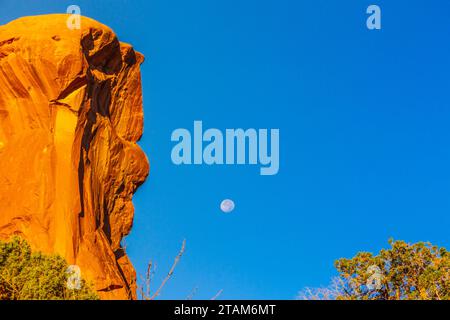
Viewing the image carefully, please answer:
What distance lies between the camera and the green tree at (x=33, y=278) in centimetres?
2320

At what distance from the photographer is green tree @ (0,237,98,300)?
2320cm

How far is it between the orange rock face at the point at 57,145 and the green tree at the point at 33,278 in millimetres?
7347

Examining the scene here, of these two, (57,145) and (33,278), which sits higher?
(57,145)

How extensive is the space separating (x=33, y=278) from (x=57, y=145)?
Answer: 15543 millimetres

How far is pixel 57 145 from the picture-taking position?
126 ft

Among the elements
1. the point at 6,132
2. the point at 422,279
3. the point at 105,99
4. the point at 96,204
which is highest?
the point at 105,99

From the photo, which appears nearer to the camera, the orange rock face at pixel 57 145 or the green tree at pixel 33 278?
the green tree at pixel 33 278

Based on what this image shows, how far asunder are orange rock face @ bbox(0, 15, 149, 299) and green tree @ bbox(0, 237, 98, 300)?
7347mm

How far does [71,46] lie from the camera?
38.9 metres
